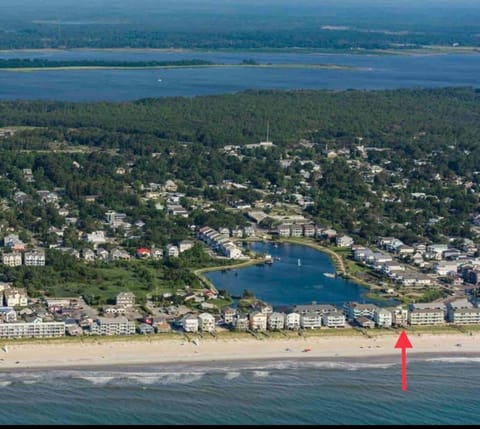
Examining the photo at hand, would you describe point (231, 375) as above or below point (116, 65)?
above

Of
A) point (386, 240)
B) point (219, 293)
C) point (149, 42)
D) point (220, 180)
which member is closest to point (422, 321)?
point (219, 293)

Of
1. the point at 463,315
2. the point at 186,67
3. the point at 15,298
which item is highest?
the point at 463,315

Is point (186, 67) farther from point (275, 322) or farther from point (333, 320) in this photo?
point (275, 322)

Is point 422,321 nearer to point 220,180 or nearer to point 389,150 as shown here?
point 220,180

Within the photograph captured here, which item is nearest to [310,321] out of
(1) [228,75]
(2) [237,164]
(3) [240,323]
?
(3) [240,323]

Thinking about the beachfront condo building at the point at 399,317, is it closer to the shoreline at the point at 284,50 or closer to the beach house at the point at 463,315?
the beach house at the point at 463,315

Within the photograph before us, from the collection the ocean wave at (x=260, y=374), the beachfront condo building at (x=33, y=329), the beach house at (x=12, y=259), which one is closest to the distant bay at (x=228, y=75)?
the beach house at (x=12, y=259)
